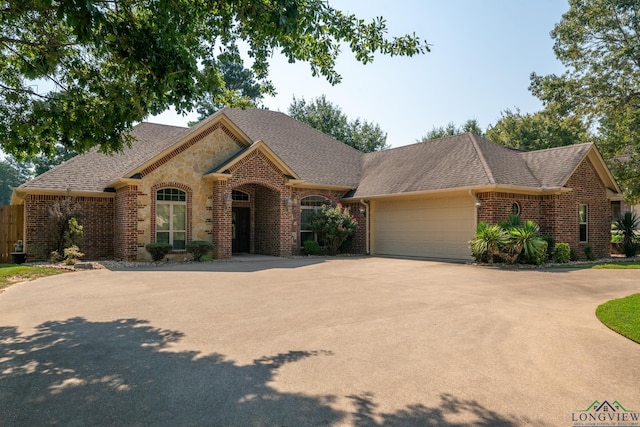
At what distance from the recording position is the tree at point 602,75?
22.6 m

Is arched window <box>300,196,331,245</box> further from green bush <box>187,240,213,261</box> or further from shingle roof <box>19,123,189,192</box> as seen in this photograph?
shingle roof <box>19,123,189,192</box>

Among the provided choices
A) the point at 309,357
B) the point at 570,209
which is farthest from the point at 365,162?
the point at 309,357

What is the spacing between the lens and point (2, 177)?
7456 cm

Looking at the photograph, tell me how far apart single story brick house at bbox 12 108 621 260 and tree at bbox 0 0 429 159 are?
7217 mm

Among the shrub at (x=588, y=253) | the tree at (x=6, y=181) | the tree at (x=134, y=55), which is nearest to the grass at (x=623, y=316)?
the tree at (x=134, y=55)

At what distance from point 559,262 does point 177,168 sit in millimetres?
15494

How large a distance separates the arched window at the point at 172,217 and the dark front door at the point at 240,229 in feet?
11.2

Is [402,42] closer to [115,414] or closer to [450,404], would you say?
[450,404]

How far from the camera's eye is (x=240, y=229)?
67.6 ft

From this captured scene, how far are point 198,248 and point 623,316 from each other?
45.3 feet

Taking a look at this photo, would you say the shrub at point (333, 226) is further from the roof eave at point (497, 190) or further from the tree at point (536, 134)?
the tree at point (536, 134)

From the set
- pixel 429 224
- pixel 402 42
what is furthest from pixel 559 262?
pixel 402 42

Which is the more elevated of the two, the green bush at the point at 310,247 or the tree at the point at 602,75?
the tree at the point at 602,75

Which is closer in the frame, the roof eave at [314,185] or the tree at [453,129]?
the roof eave at [314,185]
